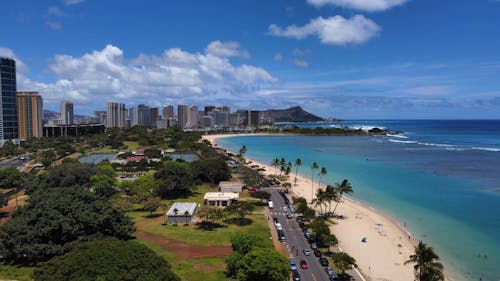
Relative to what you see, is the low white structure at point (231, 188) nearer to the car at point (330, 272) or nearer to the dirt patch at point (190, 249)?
the dirt patch at point (190, 249)

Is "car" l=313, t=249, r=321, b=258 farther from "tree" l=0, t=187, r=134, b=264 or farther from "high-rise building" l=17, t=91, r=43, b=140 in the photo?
"high-rise building" l=17, t=91, r=43, b=140

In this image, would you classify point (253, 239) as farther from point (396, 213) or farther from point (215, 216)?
point (396, 213)

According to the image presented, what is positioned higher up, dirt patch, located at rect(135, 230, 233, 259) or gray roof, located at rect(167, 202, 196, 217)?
gray roof, located at rect(167, 202, 196, 217)

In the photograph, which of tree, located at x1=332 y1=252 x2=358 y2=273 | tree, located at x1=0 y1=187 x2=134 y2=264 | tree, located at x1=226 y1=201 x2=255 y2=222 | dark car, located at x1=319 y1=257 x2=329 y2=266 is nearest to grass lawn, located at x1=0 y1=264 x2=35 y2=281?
tree, located at x1=0 y1=187 x2=134 y2=264

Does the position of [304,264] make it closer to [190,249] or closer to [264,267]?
[264,267]

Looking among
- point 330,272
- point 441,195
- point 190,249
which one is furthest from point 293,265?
point 441,195
